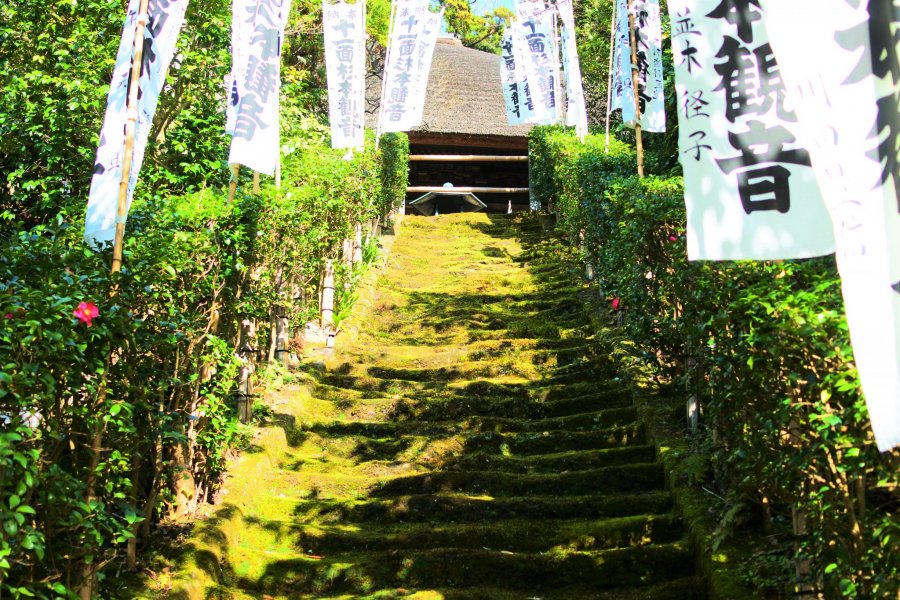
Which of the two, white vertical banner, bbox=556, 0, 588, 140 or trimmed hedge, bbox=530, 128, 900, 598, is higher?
white vertical banner, bbox=556, 0, 588, 140

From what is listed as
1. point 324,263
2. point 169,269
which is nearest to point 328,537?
point 169,269

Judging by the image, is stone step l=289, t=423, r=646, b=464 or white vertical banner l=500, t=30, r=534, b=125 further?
white vertical banner l=500, t=30, r=534, b=125

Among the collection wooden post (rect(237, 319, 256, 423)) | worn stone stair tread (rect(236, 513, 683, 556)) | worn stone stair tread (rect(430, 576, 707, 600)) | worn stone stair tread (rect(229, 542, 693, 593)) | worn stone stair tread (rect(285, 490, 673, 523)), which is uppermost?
wooden post (rect(237, 319, 256, 423))

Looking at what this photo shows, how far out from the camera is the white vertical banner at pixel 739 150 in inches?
150

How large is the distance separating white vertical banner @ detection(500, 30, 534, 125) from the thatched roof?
4174mm

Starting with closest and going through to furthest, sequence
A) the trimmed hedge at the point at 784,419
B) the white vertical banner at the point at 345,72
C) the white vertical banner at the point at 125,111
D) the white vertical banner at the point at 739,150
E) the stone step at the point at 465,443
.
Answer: the trimmed hedge at the point at 784,419, the white vertical banner at the point at 739,150, the white vertical banner at the point at 125,111, the stone step at the point at 465,443, the white vertical banner at the point at 345,72

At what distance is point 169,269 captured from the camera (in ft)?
17.7

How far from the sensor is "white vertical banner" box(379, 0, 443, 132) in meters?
13.1

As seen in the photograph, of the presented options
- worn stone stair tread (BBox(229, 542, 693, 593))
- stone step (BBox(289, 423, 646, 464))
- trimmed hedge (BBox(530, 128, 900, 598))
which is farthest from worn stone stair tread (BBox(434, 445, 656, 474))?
worn stone stair tread (BBox(229, 542, 693, 593))

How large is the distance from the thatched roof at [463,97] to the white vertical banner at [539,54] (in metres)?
A: 4.90

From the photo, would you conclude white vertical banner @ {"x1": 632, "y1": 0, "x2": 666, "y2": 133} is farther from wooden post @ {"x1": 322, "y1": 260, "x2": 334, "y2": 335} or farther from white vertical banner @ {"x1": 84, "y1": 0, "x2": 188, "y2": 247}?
white vertical banner @ {"x1": 84, "y1": 0, "x2": 188, "y2": 247}

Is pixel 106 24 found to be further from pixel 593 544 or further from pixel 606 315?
pixel 593 544

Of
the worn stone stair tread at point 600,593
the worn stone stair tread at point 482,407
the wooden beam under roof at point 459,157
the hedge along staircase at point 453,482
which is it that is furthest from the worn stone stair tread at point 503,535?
the wooden beam under roof at point 459,157

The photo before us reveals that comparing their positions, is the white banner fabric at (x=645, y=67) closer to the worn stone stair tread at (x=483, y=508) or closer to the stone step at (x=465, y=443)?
the stone step at (x=465, y=443)
